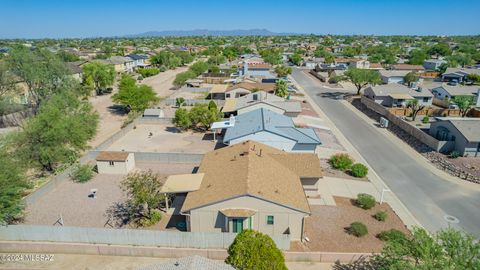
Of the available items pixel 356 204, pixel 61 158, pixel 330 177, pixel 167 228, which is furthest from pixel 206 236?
pixel 61 158

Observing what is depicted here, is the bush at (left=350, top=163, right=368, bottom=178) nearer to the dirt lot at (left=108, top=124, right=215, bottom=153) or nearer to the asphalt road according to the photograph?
the asphalt road

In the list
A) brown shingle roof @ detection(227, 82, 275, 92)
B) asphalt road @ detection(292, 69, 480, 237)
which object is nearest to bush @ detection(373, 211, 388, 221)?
asphalt road @ detection(292, 69, 480, 237)

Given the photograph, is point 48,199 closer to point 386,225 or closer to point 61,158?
point 61,158

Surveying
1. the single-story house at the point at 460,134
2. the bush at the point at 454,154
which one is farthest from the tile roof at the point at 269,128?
the single-story house at the point at 460,134

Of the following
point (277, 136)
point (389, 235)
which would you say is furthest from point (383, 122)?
point (389, 235)

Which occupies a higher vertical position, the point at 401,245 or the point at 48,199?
the point at 401,245

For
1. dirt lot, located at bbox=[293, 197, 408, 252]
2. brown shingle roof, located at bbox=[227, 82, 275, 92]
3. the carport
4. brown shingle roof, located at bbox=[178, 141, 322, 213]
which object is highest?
brown shingle roof, located at bbox=[227, 82, 275, 92]

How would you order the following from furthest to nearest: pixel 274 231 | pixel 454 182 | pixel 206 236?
pixel 454 182 → pixel 274 231 → pixel 206 236
